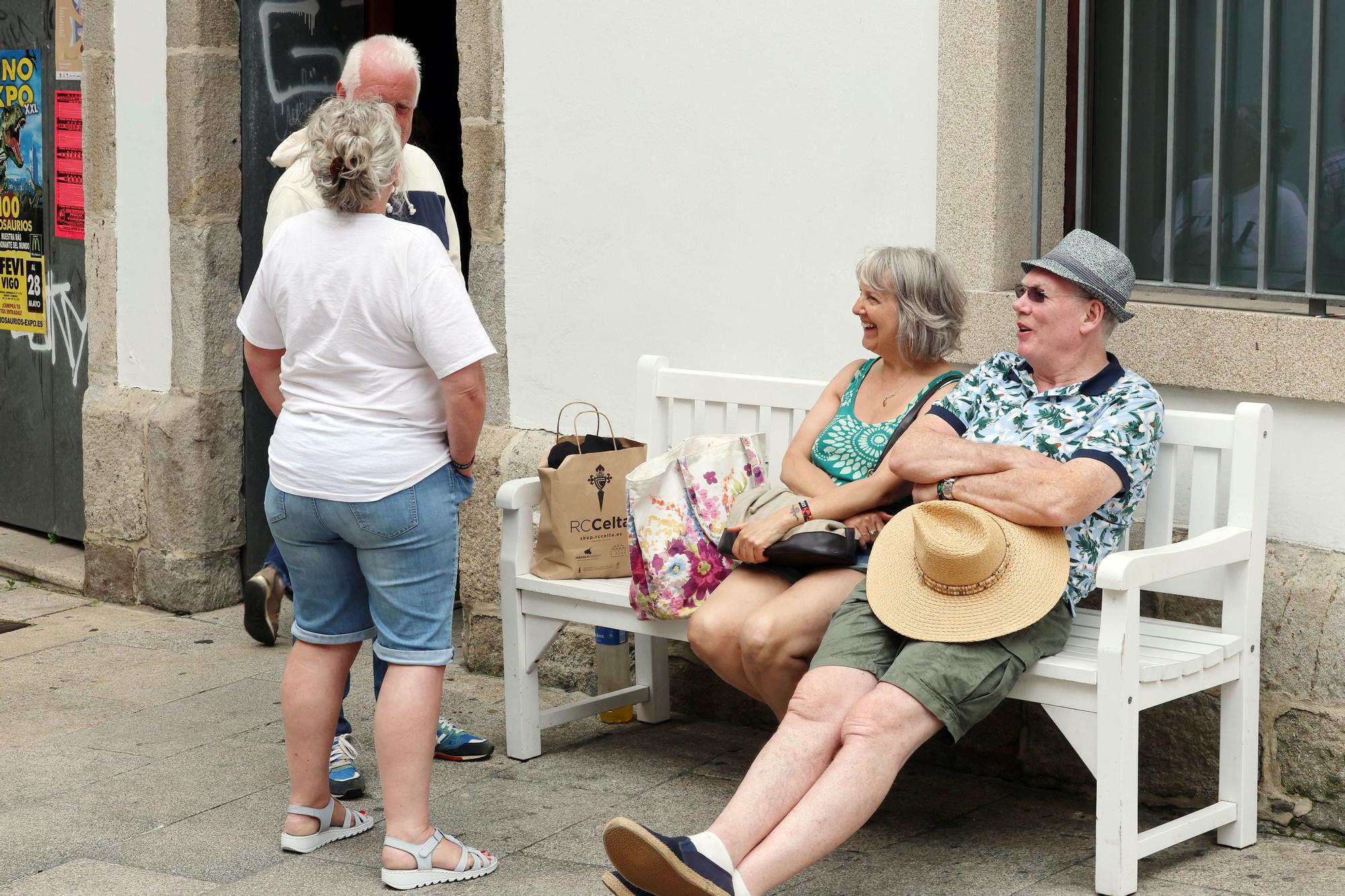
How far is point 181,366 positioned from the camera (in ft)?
20.4

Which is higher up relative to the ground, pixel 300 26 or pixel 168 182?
pixel 300 26

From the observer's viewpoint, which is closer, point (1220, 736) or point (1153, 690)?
point (1153, 690)

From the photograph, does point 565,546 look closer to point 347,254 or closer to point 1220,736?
point 347,254

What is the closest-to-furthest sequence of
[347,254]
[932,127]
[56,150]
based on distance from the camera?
1. [347,254]
2. [932,127]
3. [56,150]

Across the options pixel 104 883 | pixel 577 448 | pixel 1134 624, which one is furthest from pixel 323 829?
pixel 1134 624

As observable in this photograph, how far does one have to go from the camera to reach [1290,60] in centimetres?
393

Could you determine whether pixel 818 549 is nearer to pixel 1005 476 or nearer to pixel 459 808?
pixel 1005 476

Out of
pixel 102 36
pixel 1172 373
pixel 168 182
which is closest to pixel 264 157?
pixel 168 182

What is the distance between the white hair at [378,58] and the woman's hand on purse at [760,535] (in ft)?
4.49

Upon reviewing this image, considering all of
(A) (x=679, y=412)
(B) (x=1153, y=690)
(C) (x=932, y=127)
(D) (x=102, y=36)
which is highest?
(D) (x=102, y=36)

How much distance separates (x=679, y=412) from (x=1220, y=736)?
5.73 ft

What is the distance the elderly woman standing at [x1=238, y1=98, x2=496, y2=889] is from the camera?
3.47 metres

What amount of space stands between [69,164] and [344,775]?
353cm

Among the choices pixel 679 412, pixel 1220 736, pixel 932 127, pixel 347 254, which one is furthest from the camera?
pixel 679 412
